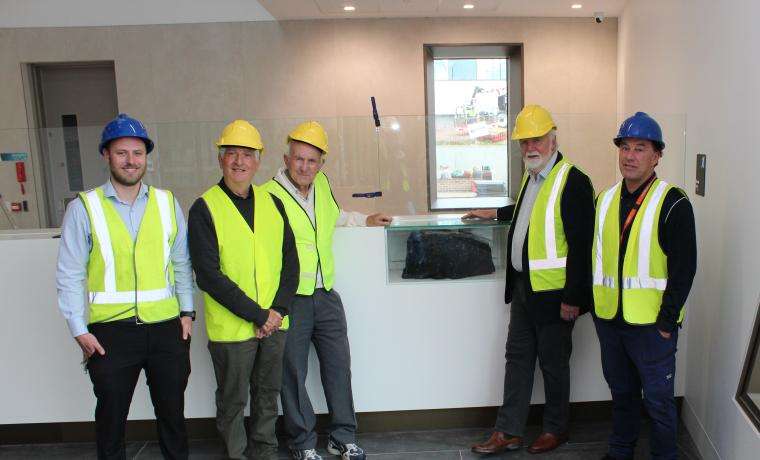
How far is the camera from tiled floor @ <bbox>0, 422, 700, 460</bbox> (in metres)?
2.97

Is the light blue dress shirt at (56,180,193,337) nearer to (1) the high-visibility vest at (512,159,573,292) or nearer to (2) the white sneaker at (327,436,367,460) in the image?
(2) the white sneaker at (327,436,367,460)

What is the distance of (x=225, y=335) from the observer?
2.56 metres

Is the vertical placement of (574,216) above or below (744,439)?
above

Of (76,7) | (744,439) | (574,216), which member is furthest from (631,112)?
(76,7)

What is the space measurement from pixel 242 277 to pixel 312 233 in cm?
41

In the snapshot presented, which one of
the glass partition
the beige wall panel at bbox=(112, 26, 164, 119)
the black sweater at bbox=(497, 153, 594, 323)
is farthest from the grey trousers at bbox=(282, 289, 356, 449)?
the beige wall panel at bbox=(112, 26, 164, 119)

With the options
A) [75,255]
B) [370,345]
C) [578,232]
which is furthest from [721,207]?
[75,255]

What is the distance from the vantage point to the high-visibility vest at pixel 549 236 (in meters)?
2.66

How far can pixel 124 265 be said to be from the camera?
2.30 meters

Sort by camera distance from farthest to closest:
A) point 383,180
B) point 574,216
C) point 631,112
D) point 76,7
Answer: point 76,7 < point 631,112 < point 383,180 < point 574,216

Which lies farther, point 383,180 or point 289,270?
point 383,180

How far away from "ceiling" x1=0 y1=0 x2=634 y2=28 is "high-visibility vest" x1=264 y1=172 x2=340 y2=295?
11.3 feet

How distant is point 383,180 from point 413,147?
258 millimetres

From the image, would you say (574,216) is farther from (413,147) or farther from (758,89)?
(413,147)
